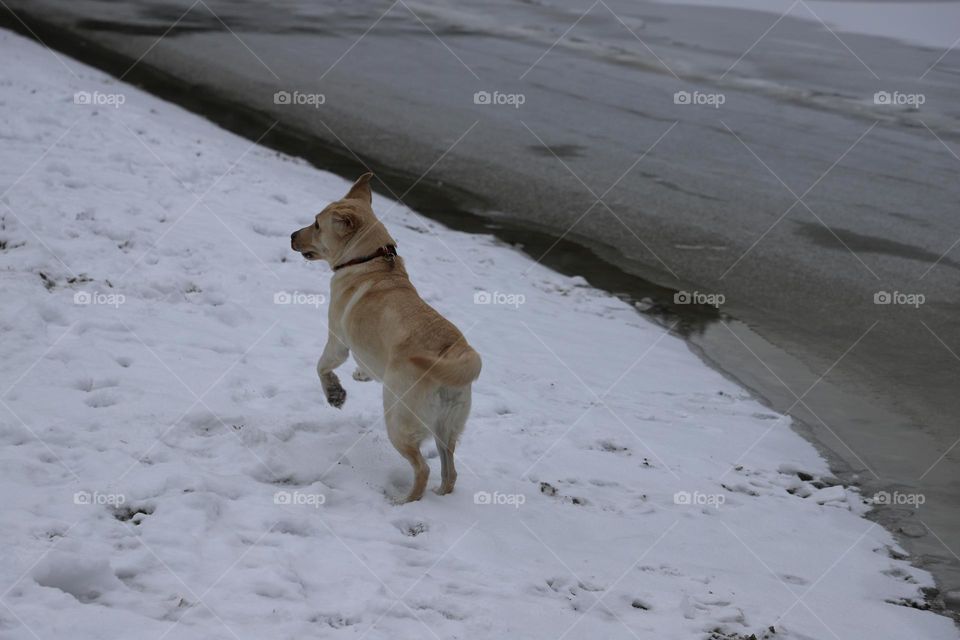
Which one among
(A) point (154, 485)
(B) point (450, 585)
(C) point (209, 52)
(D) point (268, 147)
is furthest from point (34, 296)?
(C) point (209, 52)

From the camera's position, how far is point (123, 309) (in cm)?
679

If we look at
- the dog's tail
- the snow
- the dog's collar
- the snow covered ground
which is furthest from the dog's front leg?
the snow

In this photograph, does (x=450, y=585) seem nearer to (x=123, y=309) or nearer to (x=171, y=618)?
(x=171, y=618)

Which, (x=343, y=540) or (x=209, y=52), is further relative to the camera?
(x=209, y=52)

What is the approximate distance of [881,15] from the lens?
2281 centimetres

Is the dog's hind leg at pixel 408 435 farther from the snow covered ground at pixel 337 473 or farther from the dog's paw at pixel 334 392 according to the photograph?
the dog's paw at pixel 334 392

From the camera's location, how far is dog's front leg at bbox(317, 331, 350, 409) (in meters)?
5.89

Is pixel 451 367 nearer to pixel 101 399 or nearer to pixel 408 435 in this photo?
pixel 408 435

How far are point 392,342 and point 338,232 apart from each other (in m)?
1.09

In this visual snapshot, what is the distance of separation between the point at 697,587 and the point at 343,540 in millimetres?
1792

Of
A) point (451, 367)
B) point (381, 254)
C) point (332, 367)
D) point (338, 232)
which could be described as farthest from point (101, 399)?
point (451, 367)

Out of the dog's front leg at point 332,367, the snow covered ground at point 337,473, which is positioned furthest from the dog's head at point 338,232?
the snow covered ground at point 337,473

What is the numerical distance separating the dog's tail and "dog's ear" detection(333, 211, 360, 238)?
1434 millimetres

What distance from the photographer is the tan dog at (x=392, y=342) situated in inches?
198
